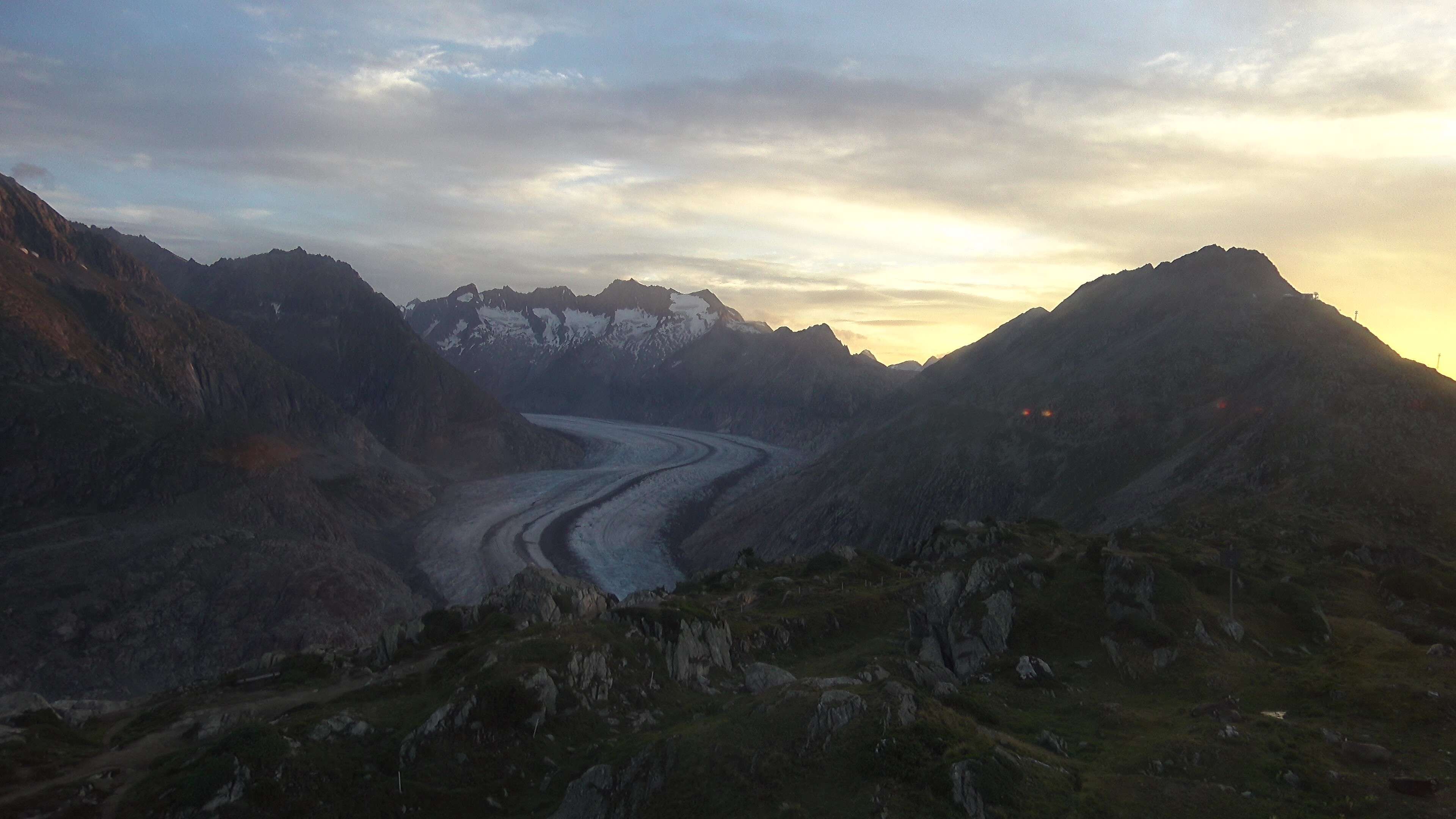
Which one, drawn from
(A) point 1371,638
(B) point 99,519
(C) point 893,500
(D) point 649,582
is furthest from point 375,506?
(A) point 1371,638

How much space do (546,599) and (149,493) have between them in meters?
92.0

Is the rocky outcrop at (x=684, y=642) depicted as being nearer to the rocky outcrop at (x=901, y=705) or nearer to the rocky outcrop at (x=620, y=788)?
the rocky outcrop at (x=620, y=788)

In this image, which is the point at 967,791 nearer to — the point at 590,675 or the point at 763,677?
the point at 763,677

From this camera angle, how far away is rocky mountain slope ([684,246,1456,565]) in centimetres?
7594

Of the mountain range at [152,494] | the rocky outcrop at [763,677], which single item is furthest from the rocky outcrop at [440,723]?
the mountain range at [152,494]

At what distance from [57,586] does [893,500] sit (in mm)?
106329

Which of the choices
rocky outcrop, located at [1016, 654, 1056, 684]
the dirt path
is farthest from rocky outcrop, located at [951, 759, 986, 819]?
the dirt path

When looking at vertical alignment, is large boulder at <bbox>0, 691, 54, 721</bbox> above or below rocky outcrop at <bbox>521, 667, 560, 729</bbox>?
below

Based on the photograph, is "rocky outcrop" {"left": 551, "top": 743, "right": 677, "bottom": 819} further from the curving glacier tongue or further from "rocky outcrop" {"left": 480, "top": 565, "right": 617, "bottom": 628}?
the curving glacier tongue

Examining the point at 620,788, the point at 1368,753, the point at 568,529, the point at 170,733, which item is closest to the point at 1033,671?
the point at 1368,753

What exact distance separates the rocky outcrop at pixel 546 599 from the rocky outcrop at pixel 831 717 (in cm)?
1929

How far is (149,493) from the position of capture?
112250 mm

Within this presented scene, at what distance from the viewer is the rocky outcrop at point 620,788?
28078 mm

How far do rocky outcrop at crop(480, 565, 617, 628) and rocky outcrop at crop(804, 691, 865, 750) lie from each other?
19289 mm
